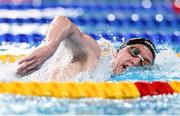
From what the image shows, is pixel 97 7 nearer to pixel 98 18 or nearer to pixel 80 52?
pixel 98 18

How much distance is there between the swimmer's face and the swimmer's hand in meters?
0.65

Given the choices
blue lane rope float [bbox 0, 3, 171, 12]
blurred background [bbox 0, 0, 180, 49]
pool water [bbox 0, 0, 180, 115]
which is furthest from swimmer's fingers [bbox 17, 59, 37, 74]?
blue lane rope float [bbox 0, 3, 171, 12]

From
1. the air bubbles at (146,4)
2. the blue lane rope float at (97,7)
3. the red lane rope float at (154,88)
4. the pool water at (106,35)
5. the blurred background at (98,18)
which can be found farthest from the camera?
the air bubbles at (146,4)

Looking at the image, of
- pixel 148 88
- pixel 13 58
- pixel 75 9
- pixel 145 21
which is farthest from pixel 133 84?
pixel 75 9

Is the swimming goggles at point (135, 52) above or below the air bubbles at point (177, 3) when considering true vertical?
below

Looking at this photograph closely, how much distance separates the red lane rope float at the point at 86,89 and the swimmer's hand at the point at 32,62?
2.8 inches

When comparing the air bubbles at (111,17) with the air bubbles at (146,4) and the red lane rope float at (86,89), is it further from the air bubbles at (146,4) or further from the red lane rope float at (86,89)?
the red lane rope float at (86,89)

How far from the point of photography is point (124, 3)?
15.9 ft

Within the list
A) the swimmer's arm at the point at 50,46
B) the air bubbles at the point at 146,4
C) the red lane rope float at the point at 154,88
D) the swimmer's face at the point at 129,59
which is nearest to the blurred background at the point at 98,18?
the air bubbles at the point at 146,4

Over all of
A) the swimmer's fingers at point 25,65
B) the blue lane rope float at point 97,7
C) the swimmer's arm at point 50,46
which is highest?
the blue lane rope float at point 97,7

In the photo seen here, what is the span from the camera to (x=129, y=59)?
2.53 m

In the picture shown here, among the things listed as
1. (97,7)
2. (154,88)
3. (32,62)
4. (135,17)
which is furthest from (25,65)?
(97,7)

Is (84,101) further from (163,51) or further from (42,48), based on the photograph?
(163,51)

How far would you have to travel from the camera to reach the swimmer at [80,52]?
6.26 feet
